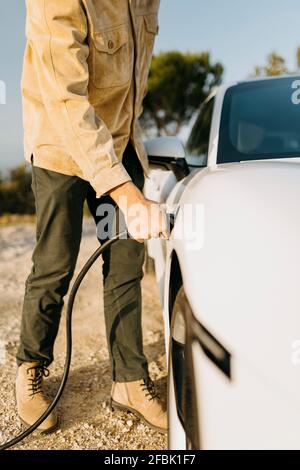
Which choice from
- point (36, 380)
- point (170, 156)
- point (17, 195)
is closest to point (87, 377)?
point (36, 380)

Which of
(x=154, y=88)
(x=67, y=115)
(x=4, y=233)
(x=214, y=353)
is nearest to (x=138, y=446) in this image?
(x=214, y=353)

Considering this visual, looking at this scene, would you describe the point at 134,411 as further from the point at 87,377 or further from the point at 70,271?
the point at 70,271

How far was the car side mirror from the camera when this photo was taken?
7.89ft

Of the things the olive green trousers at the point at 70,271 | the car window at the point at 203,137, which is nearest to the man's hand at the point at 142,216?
the olive green trousers at the point at 70,271

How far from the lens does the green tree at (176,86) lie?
18062mm

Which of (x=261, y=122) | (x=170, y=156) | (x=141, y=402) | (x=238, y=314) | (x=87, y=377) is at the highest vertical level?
(x=261, y=122)

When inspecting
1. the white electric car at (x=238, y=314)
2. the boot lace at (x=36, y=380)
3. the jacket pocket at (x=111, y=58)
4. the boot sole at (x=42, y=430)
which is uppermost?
the jacket pocket at (x=111, y=58)

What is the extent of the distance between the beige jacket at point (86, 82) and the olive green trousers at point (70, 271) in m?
0.09

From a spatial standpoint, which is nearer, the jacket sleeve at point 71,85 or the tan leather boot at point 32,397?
the jacket sleeve at point 71,85

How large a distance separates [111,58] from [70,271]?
85 cm

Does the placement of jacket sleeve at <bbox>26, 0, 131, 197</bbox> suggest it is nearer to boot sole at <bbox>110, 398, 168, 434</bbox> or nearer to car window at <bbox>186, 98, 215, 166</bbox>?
car window at <bbox>186, 98, 215, 166</bbox>

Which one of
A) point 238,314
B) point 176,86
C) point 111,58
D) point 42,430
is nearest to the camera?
point 238,314

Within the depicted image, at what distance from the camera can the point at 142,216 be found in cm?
168

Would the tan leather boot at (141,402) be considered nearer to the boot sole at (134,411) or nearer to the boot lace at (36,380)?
the boot sole at (134,411)
